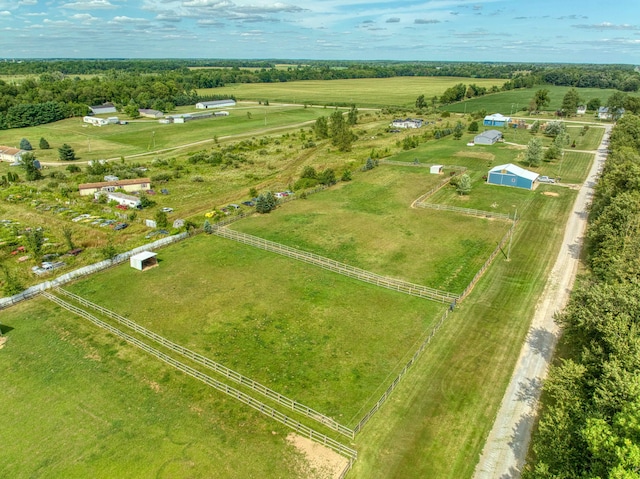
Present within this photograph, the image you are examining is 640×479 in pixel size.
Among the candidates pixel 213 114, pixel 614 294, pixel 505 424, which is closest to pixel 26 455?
pixel 505 424

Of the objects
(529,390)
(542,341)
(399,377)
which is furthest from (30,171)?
(529,390)

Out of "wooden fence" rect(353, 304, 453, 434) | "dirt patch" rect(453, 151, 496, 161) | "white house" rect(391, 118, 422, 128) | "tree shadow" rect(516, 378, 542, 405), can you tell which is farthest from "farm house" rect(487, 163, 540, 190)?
"white house" rect(391, 118, 422, 128)

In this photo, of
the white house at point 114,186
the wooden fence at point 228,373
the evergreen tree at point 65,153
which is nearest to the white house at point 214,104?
the evergreen tree at point 65,153

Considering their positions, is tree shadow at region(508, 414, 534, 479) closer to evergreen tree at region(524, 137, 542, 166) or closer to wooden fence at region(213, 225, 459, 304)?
wooden fence at region(213, 225, 459, 304)

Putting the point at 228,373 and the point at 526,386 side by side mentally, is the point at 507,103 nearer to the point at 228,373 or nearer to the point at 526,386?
the point at 526,386

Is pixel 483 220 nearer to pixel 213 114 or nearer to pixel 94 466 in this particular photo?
pixel 94 466

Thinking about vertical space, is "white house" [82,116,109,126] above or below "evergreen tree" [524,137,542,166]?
below

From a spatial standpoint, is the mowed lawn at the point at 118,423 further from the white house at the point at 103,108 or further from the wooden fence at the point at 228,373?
the white house at the point at 103,108
